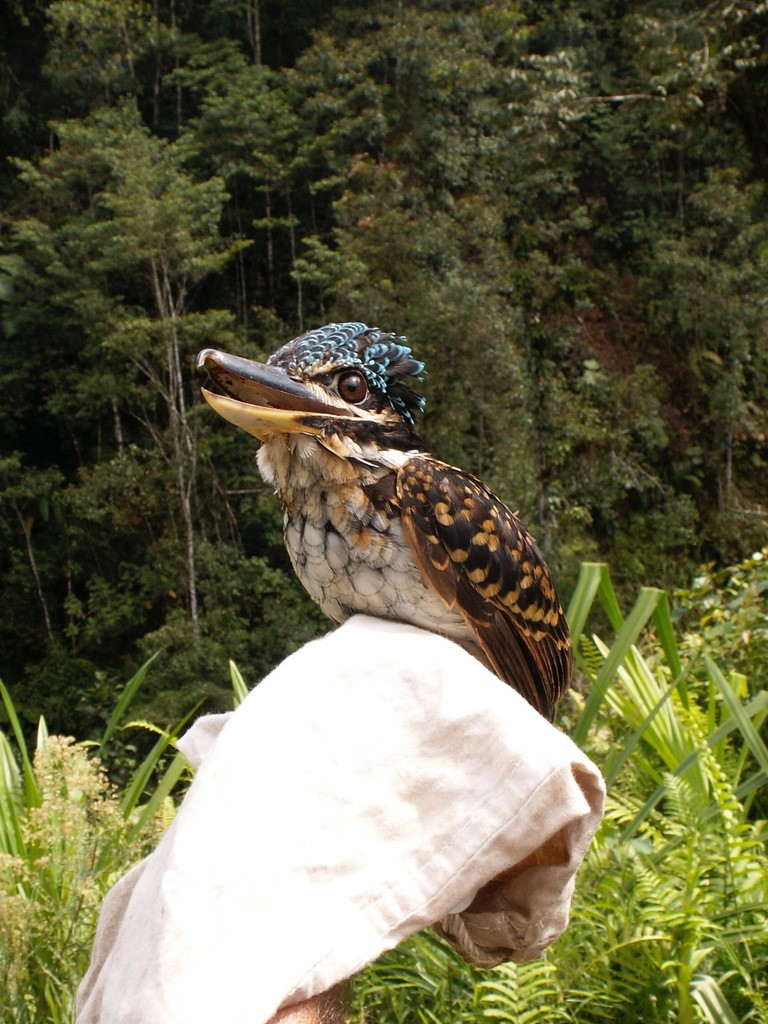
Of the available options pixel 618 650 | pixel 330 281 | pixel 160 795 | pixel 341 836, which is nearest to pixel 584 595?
pixel 618 650

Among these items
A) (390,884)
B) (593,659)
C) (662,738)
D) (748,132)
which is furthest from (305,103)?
(390,884)

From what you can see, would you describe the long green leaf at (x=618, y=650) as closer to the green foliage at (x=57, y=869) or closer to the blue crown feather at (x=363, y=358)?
the green foliage at (x=57, y=869)

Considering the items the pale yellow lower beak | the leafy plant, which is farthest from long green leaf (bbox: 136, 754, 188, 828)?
the pale yellow lower beak

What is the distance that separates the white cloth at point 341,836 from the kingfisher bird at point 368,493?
34 cm

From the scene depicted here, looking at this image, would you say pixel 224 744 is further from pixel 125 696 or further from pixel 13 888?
pixel 125 696

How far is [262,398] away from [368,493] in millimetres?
264

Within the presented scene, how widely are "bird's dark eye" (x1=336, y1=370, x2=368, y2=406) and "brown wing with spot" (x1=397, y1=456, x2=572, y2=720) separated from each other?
0.47 feet

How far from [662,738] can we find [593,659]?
2.27ft

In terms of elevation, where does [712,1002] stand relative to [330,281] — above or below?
below

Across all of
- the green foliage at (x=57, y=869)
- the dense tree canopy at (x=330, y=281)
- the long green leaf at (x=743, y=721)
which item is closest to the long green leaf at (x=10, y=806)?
the green foliage at (x=57, y=869)

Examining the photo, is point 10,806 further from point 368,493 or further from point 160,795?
point 368,493

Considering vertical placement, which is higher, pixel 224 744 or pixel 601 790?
pixel 224 744

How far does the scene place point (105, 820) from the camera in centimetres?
253

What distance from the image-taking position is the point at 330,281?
905 cm
